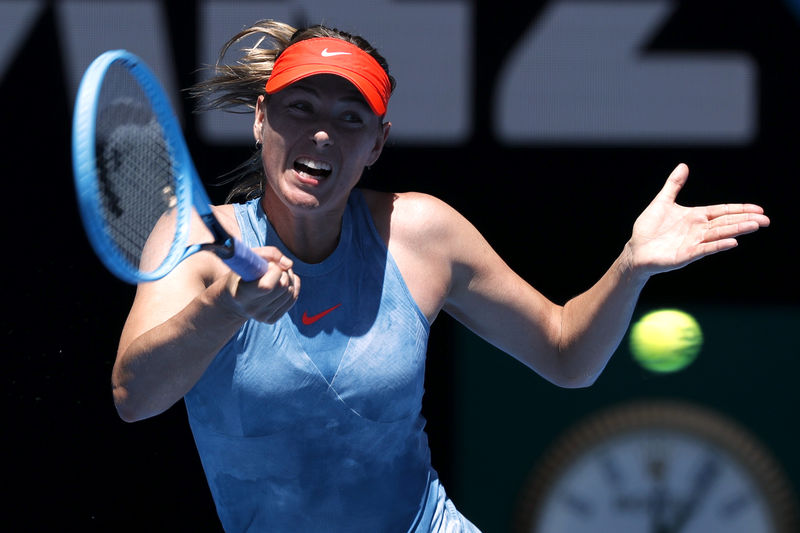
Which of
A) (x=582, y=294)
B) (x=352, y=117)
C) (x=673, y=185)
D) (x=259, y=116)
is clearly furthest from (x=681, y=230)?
(x=259, y=116)

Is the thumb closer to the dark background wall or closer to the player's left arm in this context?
the player's left arm

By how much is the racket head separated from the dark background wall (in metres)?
1.54

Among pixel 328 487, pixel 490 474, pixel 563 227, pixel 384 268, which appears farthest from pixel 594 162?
pixel 328 487

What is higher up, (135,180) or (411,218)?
(135,180)

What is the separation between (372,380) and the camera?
2.47 m

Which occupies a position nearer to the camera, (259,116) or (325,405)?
(325,405)

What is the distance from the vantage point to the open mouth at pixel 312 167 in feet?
8.00

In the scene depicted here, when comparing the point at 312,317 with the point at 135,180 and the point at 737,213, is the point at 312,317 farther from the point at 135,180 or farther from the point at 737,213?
the point at 737,213

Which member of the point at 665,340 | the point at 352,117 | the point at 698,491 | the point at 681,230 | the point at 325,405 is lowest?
the point at 698,491

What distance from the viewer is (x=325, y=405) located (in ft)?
8.03

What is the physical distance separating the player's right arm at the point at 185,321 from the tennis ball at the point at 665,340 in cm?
190

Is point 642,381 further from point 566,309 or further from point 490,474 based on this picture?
point 566,309

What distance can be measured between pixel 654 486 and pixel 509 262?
32.4 inches

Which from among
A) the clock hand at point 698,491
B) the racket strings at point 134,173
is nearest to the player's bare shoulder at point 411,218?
the racket strings at point 134,173
